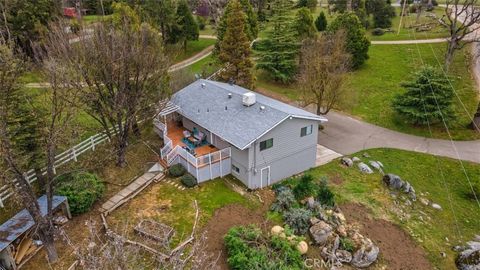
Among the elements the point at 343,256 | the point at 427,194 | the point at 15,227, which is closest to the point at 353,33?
the point at 427,194

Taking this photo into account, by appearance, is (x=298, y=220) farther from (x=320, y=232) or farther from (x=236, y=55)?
(x=236, y=55)

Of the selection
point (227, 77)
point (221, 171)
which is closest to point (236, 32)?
point (227, 77)

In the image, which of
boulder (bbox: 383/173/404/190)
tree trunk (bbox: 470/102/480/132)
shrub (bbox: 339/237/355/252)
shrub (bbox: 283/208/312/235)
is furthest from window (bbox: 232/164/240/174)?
tree trunk (bbox: 470/102/480/132)

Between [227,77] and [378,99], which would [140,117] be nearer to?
[227,77]

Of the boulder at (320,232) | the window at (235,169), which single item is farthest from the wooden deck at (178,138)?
the boulder at (320,232)

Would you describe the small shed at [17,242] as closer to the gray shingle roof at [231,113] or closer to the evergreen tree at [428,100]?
the gray shingle roof at [231,113]

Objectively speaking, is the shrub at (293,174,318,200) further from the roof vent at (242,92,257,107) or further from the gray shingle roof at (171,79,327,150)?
the roof vent at (242,92,257,107)
